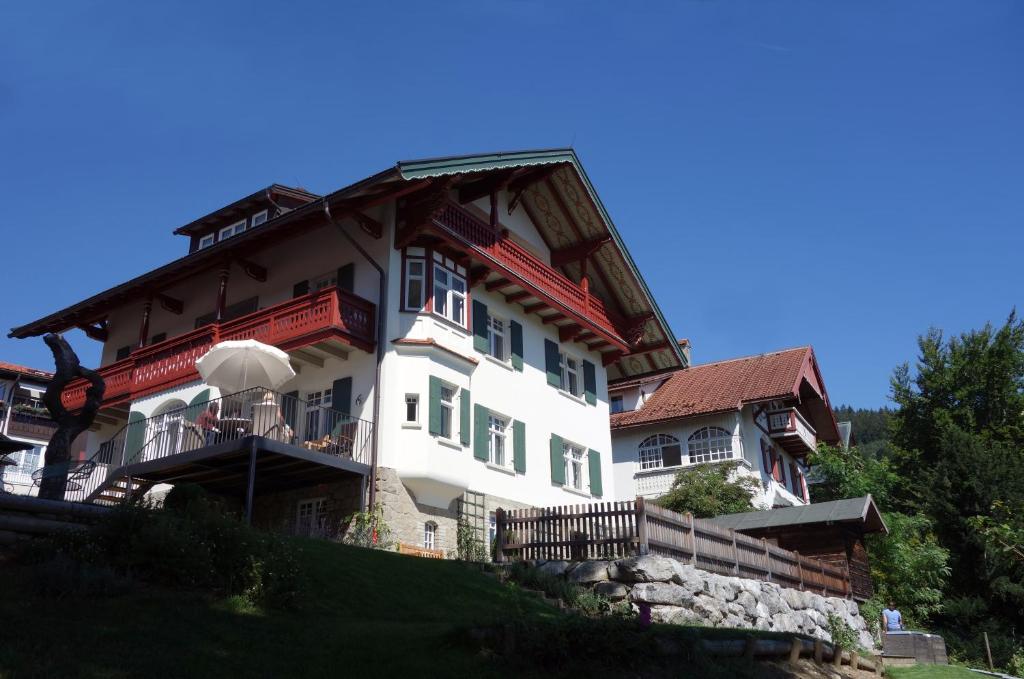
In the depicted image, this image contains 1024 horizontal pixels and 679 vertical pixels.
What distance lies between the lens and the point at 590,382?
98.8 feet

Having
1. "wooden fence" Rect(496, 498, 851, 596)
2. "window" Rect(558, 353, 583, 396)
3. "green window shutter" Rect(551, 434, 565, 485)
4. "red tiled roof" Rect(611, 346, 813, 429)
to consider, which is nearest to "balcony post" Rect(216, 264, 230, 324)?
"green window shutter" Rect(551, 434, 565, 485)

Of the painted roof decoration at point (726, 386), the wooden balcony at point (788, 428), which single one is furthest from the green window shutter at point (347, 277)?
the wooden balcony at point (788, 428)

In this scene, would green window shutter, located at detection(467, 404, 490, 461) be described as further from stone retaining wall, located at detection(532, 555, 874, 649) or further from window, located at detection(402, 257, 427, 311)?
stone retaining wall, located at detection(532, 555, 874, 649)

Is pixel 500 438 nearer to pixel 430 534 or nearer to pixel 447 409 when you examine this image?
pixel 447 409

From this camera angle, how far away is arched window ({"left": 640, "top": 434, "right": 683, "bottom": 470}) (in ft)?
119

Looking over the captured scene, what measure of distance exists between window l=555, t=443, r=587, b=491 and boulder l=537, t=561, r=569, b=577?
921cm

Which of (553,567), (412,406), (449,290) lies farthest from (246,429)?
(553,567)

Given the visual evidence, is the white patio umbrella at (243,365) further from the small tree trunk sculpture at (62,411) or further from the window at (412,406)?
the window at (412,406)

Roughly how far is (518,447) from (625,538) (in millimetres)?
7764

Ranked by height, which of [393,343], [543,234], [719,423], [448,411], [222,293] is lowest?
[448,411]

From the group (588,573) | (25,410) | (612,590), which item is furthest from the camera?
(25,410)

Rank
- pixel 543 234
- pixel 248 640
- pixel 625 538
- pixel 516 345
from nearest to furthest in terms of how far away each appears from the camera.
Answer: pixel 248 640 < pixel 625 538 < pixel 516 345 < pixel 543 234

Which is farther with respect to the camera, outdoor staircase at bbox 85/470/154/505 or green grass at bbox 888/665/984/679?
outdoor staircase at bbox 85/470/154/505

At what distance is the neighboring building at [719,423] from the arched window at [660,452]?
0.12 ft
